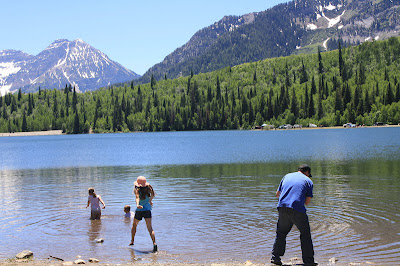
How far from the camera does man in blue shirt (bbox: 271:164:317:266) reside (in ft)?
51.5

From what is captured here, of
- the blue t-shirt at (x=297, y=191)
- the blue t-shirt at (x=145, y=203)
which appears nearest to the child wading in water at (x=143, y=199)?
the blue t-shirt at (x=145, y=203)

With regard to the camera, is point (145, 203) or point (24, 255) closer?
point (24, 255)

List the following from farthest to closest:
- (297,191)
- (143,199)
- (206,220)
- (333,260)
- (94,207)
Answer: (94,207) < (206,220) < (143,199) < (333,260) < (297,191)

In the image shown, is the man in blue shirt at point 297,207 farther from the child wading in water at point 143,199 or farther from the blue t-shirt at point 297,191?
the child wading in water at point 143,199

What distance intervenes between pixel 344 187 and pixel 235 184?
29.2 ft

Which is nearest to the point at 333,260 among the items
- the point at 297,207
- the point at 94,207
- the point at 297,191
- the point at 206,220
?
the point at 297,207

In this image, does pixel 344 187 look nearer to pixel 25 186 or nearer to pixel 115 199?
pixel 115 199

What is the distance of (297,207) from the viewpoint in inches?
619

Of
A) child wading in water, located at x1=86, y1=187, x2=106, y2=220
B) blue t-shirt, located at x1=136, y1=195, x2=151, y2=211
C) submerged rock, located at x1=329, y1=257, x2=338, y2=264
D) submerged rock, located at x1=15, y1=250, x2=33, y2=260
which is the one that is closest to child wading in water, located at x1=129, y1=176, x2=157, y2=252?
blue t-shirt, located at x1=136, y1=195, x2=151, y2=211

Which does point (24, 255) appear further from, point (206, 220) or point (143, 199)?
point (206, 220)

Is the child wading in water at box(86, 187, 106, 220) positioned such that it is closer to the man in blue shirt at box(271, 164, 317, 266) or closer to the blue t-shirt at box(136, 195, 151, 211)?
the blue t-shirt at box(136, 195, 151, 211)

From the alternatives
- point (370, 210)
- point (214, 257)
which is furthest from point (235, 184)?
point (214, 257)

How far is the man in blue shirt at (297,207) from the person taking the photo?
15.7m

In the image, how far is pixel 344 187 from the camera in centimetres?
3675
